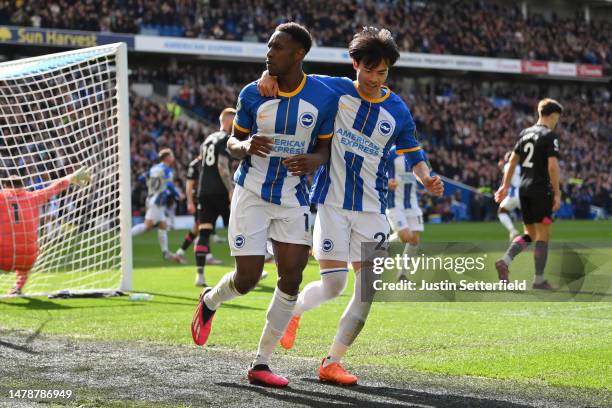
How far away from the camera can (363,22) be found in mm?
45781

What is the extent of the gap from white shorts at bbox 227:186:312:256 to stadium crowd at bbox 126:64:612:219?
2572cm

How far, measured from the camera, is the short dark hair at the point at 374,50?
570cm

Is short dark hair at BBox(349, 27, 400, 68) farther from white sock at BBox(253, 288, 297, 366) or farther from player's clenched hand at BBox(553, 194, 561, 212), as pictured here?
player's clenched hand at BBox(553, 194, 561, 212)

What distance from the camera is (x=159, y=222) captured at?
17.2m

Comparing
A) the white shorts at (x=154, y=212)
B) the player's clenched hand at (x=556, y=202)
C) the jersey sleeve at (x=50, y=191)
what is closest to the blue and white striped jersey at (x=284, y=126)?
the jersey sleeve at (x=50, y=191)

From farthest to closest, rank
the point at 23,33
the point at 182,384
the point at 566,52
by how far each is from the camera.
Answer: the point at 566,52
the point at 23,33
the point at 182,384

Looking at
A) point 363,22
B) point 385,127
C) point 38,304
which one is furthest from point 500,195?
point 363,22

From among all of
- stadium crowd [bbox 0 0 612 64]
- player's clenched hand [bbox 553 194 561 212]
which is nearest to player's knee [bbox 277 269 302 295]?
player's clenched hand [bbox 553 194 561 212]

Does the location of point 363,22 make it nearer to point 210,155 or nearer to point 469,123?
point 469,123

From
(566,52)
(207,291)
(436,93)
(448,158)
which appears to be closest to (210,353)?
(207,291)

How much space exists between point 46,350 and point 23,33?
2956 cm

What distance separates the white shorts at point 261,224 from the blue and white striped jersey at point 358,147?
24 cm

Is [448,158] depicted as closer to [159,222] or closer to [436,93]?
[436,93]

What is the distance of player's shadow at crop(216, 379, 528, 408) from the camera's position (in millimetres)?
5020
